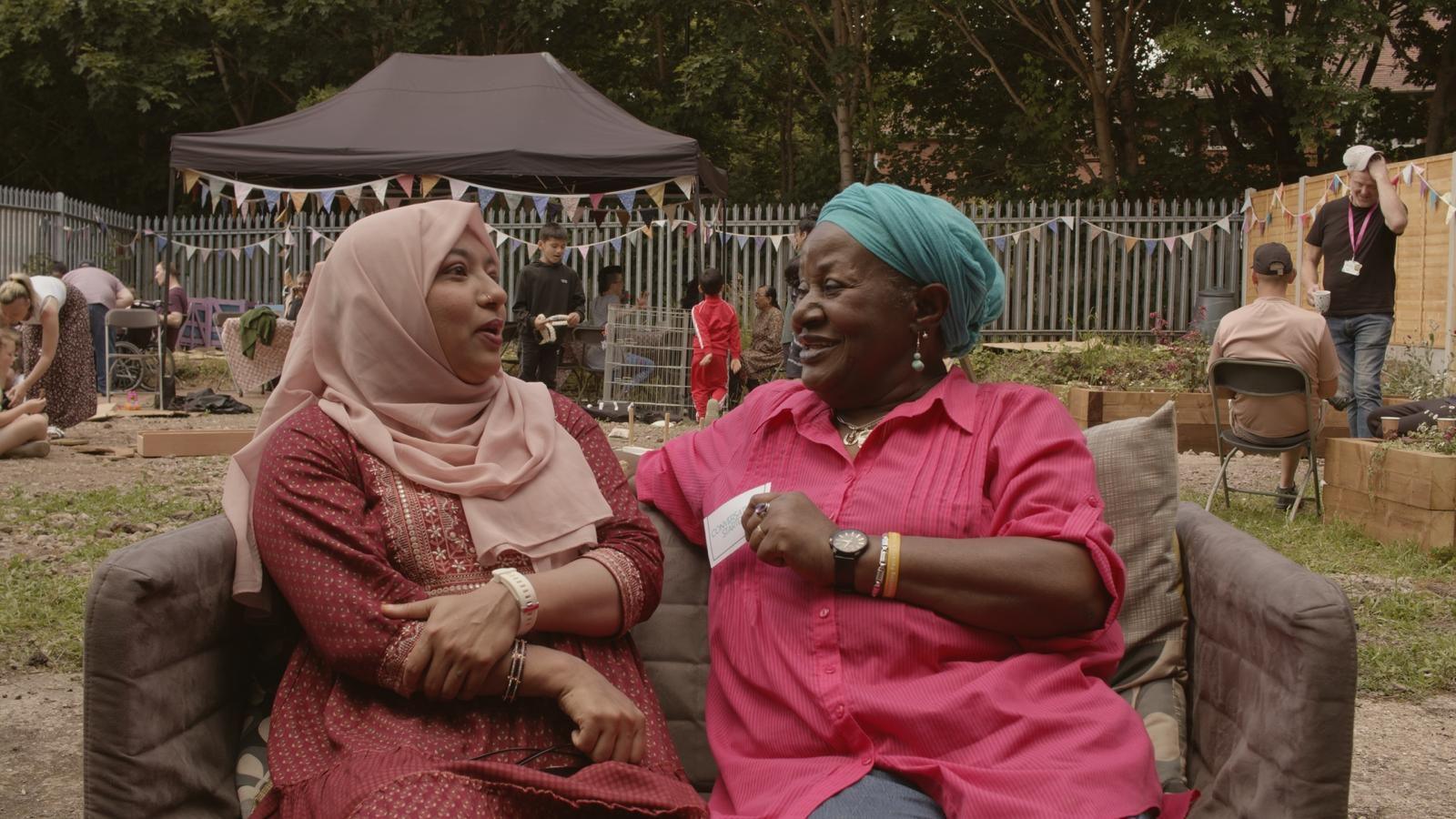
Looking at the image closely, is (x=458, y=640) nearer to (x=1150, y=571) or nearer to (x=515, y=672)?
(x=515, y=672)

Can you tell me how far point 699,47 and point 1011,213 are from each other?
9.67 meters

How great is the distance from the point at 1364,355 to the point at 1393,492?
2.13 meters

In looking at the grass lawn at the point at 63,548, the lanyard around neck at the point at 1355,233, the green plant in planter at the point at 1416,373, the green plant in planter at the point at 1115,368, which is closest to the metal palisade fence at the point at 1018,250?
the green plant in planter at the point at 1115,368

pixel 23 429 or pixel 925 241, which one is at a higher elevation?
pixel 925 241

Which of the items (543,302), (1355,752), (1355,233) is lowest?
(1355,752)

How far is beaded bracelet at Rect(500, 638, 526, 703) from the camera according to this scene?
2.05 metres

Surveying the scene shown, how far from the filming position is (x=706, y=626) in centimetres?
256

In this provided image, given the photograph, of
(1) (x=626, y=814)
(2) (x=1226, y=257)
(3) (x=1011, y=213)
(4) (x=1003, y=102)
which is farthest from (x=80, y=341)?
(4) (x=1003, y=102)

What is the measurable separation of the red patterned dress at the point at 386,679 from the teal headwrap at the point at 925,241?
0.71 metres

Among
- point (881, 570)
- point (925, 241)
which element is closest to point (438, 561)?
point (881, 570)

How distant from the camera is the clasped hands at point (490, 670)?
78.0 inches

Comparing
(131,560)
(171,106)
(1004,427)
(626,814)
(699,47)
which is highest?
(699,47)

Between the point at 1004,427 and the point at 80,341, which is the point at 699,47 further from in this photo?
the point at 1004,427

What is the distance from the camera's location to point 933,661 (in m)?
2.09
